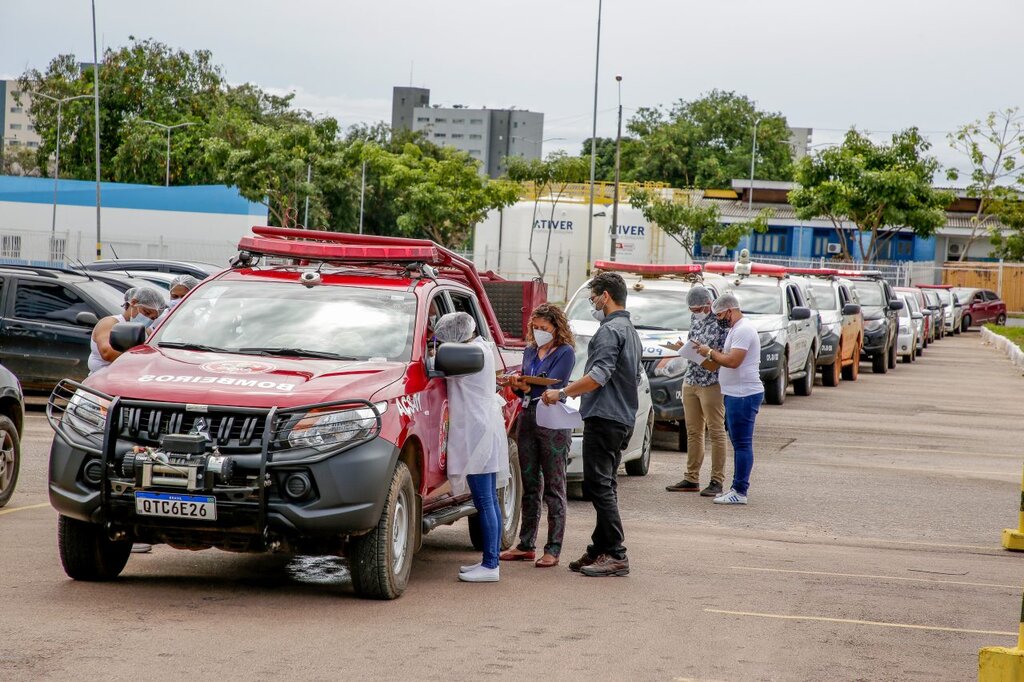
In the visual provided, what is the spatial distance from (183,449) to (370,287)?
6.50 feet

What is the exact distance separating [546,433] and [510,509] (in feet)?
3.38

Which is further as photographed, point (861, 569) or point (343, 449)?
point (861, 569)

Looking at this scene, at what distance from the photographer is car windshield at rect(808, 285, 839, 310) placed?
27.5 meters

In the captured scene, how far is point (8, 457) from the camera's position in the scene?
34.1 feet

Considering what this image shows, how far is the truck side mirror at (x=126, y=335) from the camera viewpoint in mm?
8375

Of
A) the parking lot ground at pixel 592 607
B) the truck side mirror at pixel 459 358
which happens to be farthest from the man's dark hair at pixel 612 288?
the parking lot ground at pixel 592 607

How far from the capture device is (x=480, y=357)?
7988 mm

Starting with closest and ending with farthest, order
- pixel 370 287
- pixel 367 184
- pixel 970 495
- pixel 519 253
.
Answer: pixel 370 287
pixel 970 495
pixel 519 253
pixel 367 184

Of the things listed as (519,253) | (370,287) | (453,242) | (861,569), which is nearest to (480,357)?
(370,287)

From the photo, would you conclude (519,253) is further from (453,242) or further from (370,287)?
(370,287)

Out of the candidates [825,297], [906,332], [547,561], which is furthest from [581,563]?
[906,332]

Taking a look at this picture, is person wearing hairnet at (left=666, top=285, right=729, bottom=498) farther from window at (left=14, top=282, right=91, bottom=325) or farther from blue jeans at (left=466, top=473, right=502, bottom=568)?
window at (left=14, top=282, right=91, bottom=325)

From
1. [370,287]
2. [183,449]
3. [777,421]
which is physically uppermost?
[370,287]

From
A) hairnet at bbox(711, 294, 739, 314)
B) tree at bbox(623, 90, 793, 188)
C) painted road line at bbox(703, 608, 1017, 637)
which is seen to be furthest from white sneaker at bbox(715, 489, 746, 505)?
tree at bbox(623, 90, 793, 188)
